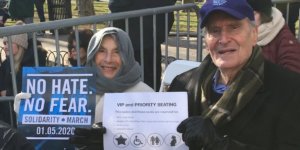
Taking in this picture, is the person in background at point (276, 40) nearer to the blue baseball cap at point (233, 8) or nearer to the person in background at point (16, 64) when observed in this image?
the blue baseball cap at point (233, 8)

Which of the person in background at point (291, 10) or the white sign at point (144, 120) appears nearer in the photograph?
the white sign at point (144, 120)

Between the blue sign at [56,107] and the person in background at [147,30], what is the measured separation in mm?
1762

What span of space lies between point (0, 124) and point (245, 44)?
1.24 meters

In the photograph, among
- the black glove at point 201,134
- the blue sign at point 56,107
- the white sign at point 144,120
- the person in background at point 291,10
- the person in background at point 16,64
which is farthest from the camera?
the person in background at point 291,10

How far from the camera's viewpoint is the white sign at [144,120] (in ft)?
7.46

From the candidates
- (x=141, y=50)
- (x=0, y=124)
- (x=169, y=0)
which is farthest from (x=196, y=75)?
(x=169, y=0)

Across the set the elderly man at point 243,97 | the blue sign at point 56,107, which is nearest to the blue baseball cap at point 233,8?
the elderly man at point 243,97

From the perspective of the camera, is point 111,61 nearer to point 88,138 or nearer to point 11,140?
point 88,138

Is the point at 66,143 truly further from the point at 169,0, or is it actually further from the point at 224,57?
the point at 169,0

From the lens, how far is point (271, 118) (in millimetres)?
2068

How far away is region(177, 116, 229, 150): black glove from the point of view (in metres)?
2.03

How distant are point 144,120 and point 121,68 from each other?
0.80 metres

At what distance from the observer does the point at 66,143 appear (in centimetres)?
260

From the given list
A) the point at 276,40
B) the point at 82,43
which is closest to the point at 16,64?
the point at 82,43
